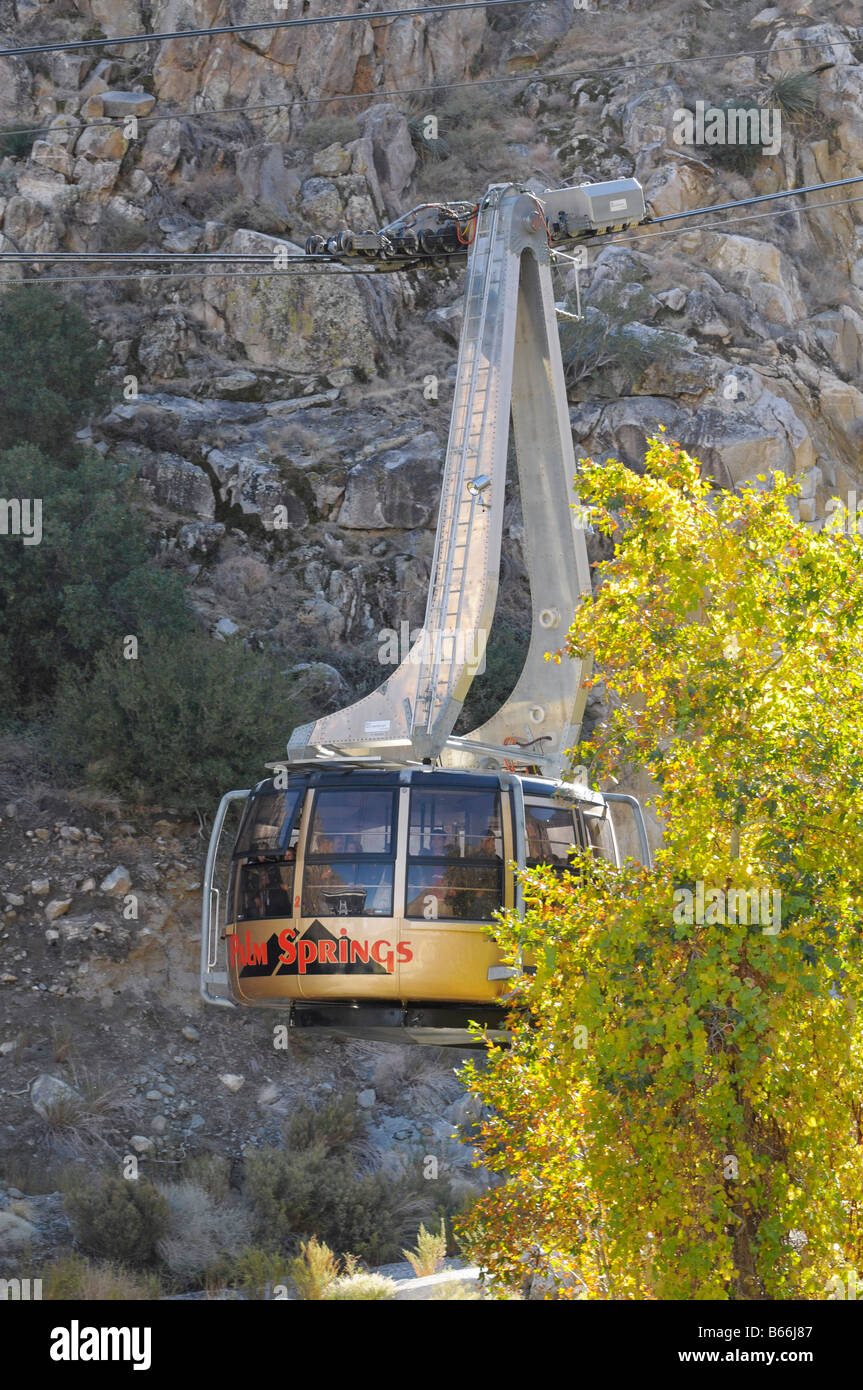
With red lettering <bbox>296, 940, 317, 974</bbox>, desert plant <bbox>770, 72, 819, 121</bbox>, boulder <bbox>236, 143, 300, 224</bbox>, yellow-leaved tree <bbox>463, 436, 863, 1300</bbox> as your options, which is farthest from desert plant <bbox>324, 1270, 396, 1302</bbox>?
desert plant <bbox>770, 72, 819, 121</bbox>

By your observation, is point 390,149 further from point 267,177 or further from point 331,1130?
point 331,1130

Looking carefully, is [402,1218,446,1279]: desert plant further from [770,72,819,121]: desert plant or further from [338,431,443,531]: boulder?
[770,72,819,121]: desert plant

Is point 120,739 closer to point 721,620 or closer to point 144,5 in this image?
point 721,620

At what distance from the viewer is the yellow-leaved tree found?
6719 millimetres

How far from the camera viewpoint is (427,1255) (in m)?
15.6

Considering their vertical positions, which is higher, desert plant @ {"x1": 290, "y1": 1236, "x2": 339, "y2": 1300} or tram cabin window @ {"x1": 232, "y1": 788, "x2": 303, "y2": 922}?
tram cabin window @ {"x1": 232, "y1": 788, "x2": 303, "y2": 922}

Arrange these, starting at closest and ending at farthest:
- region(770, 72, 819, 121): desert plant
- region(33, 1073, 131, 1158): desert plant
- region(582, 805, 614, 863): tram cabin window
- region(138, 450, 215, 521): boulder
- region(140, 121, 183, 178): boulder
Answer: region(582, 805, 614, 863): tram cabin window, region(33, 1073, 131, 1158): desert plant, region(138, 450, 215, 521): boulder, region(140, 121, 183, 178): boulder, region(770, 72, 819, 121): desert plant

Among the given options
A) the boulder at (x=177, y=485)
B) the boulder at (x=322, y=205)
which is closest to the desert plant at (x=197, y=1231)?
the boulder at (x=177, y=485)

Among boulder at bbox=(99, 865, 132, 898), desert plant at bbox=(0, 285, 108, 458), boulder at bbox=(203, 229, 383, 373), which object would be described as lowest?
boulder at bbox=(99, 865, 132, 898)

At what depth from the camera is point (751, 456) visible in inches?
1109

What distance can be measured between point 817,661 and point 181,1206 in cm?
1230

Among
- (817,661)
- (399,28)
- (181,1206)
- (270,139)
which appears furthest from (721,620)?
(399,28)

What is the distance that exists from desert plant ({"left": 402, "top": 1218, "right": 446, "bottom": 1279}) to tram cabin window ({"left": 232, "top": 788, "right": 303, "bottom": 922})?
627 centimetres
